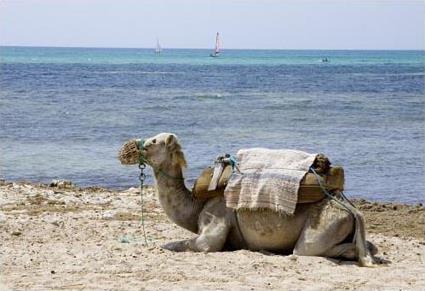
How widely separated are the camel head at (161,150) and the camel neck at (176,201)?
0.32 ft

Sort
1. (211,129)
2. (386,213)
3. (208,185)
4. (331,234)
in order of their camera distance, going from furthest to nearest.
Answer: (211,129)
(386,213)
(208,185)
(331,234)

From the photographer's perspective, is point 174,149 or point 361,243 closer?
point 361,243

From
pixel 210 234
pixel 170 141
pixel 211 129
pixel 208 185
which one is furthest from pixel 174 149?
pixel 211 129

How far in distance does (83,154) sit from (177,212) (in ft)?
34.2

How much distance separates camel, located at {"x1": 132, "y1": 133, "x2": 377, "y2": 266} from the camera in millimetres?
8508

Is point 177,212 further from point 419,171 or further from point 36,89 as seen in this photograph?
point 36,89

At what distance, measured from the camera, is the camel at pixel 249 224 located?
8508 millimetres

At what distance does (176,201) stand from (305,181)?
141 cm

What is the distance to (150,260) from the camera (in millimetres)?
8406

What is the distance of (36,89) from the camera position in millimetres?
47781

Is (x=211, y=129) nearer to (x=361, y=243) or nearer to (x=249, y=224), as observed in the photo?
(x=249, y=224)

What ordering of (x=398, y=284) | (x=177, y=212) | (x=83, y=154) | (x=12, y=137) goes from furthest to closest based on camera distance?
(x=12, y=137) < (x=83, y=154) < (x=177, y=212) < (x=398, y=284)

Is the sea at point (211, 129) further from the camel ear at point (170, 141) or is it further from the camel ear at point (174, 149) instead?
the camel ear at point (170, 141)

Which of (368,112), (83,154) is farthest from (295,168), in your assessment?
(368,112)
